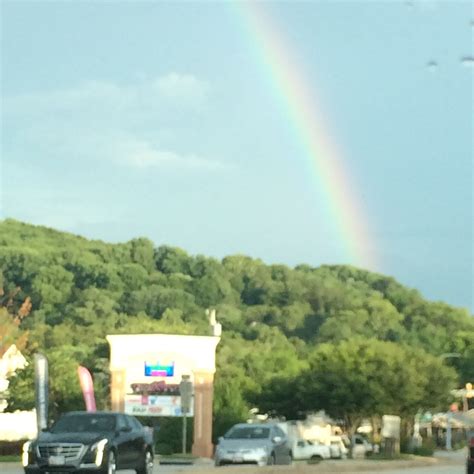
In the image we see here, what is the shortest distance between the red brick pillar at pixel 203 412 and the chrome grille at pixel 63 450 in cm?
3808

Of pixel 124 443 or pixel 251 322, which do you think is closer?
pixel 124 443

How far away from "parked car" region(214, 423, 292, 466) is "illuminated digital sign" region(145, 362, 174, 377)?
25.4 meters

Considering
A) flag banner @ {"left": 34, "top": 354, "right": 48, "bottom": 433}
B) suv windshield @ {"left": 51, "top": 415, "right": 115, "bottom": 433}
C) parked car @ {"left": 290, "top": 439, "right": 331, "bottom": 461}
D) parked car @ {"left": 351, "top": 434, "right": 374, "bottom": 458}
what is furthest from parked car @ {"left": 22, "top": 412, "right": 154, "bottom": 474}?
parked car @ {"left": 351, "top": 434, "right": 374, "bottom": 458}

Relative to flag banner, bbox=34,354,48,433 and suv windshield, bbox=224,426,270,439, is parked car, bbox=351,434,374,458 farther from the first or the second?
suv windshield, bbox=224,426,270,439

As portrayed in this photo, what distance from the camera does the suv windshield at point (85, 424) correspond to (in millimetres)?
28603

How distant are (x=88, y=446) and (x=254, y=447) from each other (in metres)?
12.5

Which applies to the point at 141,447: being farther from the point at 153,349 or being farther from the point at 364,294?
the point at 364,294

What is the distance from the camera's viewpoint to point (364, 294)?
177 meters

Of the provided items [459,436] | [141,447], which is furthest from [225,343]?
[141,447]

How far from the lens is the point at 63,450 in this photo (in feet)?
90.0

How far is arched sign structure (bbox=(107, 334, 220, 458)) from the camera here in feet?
217

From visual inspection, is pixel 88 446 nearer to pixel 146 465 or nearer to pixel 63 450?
pixel 63 450

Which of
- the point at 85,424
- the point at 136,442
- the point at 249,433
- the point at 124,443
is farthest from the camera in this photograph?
the point at 249,433

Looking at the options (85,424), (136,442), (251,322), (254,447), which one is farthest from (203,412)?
(251,322)
